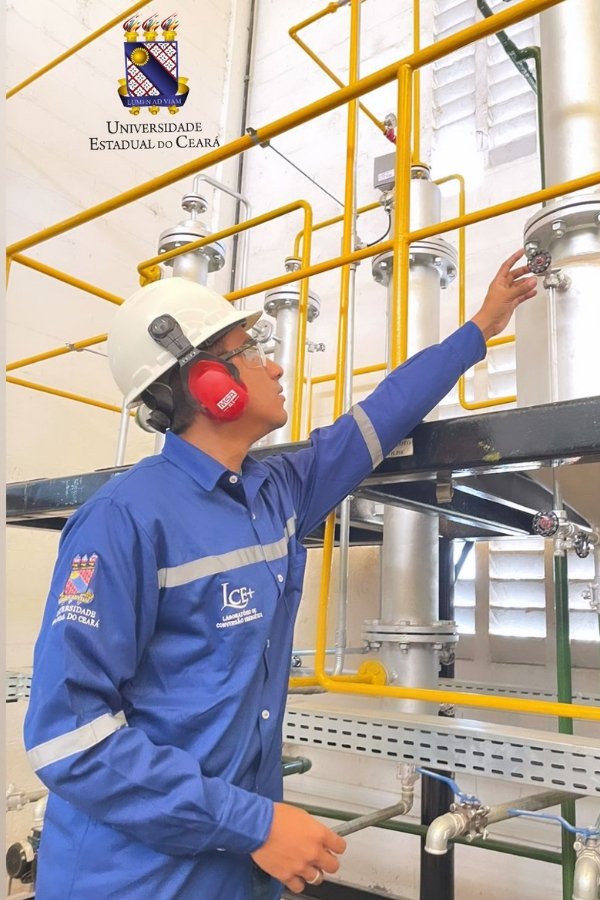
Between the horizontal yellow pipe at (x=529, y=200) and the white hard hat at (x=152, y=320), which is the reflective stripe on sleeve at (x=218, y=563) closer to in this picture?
the white hard hat at (x=152, y=320)

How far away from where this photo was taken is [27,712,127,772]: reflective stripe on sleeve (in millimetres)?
979

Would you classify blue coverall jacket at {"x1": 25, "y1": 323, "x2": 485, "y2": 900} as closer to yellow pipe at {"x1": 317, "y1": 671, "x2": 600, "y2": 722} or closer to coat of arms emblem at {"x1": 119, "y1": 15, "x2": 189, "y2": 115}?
yellow pipe at {"x1": 317, "y1": 671, "x2": 600, "y2": 722}

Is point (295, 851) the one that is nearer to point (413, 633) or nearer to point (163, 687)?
point (163, 687)

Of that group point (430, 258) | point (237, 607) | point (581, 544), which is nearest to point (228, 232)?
point (430, 258)

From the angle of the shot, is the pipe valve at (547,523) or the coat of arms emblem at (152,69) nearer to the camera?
the pipe valve at (547,523)

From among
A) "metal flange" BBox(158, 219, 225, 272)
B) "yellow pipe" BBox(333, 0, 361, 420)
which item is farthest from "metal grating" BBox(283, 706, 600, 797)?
"metal flange" BBox(158, 219, 225, 272)

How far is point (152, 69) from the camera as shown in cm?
491

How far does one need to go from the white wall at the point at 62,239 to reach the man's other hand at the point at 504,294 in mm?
2753

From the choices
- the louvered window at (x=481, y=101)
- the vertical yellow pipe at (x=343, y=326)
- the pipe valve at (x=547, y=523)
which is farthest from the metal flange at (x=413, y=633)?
the louvered window at (x=481, y=101)

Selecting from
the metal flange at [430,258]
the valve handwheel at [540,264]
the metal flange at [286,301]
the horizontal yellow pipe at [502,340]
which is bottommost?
the valve handwheel at [540,264]

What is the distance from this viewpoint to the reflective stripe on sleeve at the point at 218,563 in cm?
115

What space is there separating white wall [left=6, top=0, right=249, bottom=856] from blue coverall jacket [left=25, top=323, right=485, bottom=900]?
2.55 meters

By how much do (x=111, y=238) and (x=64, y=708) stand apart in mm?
3812

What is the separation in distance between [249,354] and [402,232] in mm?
487
